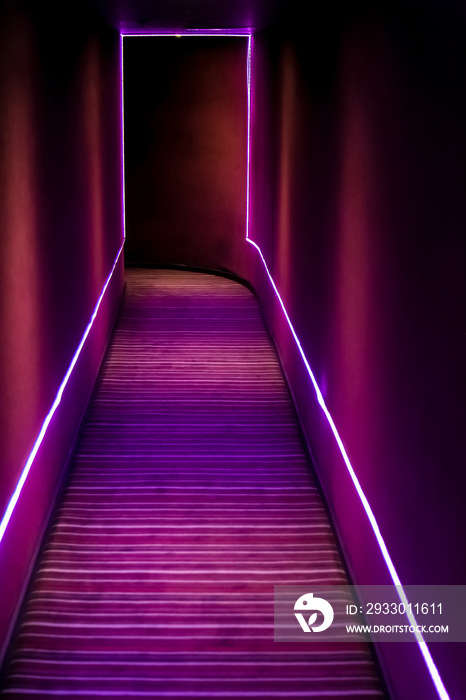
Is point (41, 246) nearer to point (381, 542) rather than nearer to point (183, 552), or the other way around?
point (183, 552)

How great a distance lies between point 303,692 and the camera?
2.76 m

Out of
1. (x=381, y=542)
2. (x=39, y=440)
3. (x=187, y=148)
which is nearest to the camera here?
(x=381, y=542)

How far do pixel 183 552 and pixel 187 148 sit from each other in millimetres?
7597

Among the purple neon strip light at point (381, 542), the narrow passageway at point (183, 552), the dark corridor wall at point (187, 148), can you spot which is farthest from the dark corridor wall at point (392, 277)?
the dark corridor wall at point (187, 148)

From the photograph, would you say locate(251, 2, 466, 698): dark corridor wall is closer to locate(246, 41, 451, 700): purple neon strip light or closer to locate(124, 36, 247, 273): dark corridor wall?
locate(246, 41, 451, 700): purple neon strip light

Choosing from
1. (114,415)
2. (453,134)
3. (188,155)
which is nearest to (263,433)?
(114,415)

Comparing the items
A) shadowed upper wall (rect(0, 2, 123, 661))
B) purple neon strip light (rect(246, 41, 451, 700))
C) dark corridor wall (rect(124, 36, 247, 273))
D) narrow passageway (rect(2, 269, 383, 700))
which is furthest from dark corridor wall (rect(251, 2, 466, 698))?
dark corridor wall (rect(124, 36, 247, 273))

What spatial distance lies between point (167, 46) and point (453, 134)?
880cm

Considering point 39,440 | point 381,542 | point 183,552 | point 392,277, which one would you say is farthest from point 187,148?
point 381,542

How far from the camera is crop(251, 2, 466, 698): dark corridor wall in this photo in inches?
78.1

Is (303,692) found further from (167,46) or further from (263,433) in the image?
(167,46)

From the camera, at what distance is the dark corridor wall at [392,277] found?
1983 mm

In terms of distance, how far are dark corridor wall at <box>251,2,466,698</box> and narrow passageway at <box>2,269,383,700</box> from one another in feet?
0.95

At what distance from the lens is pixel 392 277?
8.80 ft
